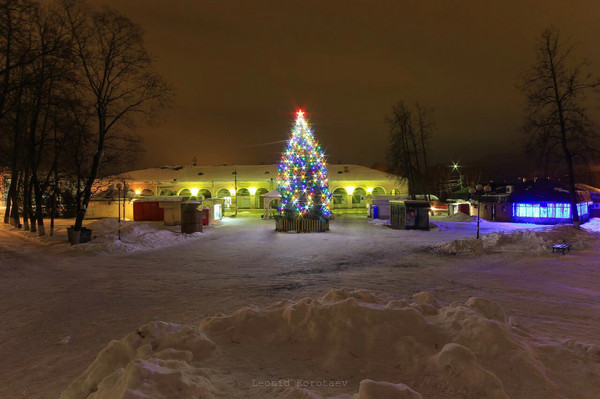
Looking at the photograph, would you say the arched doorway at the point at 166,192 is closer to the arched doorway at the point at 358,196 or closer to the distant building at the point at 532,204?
the arched doorway at the point at 358,196

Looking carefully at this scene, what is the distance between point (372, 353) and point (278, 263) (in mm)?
8585

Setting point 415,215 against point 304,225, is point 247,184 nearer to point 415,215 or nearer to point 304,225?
point 304,225

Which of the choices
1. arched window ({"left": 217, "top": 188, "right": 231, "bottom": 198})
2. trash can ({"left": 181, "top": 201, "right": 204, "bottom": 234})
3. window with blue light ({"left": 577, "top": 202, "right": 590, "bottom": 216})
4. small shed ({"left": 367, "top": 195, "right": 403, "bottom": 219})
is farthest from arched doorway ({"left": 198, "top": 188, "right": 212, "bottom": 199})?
window with blue light ({"left": 577, "top": 202, "right": 590, "bottom": 216})

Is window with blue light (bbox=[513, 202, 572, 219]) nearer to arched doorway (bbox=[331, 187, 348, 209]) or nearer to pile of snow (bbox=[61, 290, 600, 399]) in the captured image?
arched doorway (bbox=[331, 187, 348, 209])

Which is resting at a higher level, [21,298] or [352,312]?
[352,312]

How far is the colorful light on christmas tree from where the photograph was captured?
77.7 feet

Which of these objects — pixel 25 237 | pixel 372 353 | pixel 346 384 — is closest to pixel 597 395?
pixel 372 353

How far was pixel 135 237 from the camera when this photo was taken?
18906 millimetres

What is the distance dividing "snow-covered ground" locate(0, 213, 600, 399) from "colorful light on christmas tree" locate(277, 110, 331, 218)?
30.0 feet

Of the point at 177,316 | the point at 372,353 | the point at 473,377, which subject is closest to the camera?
the point at 473,377

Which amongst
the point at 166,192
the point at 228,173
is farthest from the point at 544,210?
the point at 166,192

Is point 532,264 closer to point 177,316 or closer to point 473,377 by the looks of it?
point 473,377

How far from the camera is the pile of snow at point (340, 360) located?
3.41 m

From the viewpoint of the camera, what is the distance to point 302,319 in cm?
490
